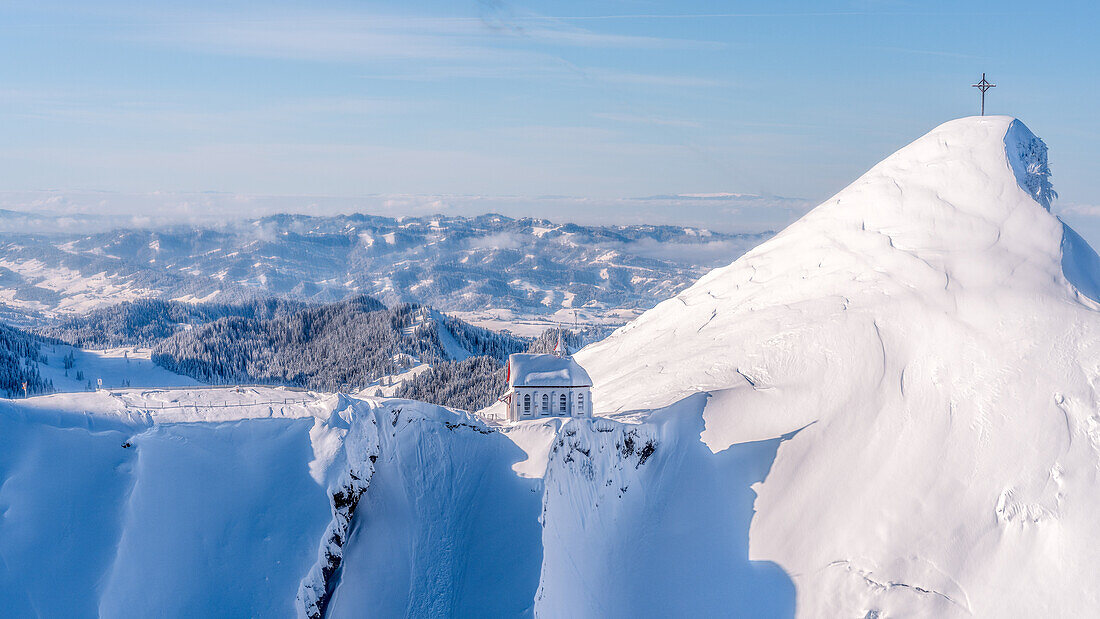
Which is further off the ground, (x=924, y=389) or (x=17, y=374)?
(x=924, y=389)

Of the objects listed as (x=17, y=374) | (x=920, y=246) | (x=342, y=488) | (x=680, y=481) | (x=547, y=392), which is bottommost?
(x=17, y=374)

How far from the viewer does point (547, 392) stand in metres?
55.0

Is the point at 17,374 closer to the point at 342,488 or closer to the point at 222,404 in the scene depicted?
the point at 222,404

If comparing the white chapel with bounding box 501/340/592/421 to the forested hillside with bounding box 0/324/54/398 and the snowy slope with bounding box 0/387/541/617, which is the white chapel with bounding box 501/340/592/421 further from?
the forested hillside with bounding box 0/324/54/398

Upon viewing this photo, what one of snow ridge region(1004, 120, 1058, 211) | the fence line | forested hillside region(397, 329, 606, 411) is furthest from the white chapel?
forested hillside region(397, 329, 606, 411)

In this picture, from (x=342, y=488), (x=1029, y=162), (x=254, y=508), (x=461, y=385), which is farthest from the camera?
(x=461, y=385)

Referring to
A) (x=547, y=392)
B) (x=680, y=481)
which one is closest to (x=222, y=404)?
(x=547, y=392)

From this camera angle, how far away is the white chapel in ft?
180

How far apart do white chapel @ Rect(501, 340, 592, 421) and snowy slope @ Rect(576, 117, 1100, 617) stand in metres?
5.57

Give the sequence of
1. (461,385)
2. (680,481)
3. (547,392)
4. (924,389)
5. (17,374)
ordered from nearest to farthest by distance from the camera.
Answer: (547,392) → (680,481) → (924,389) → (461,385) → (17,374)

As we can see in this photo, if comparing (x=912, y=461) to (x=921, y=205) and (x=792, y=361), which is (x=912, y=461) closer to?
(x=792, y=361)

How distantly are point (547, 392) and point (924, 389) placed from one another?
1064 inches

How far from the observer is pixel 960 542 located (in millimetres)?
47531

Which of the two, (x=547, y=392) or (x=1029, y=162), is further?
(x=1029, y=162)
